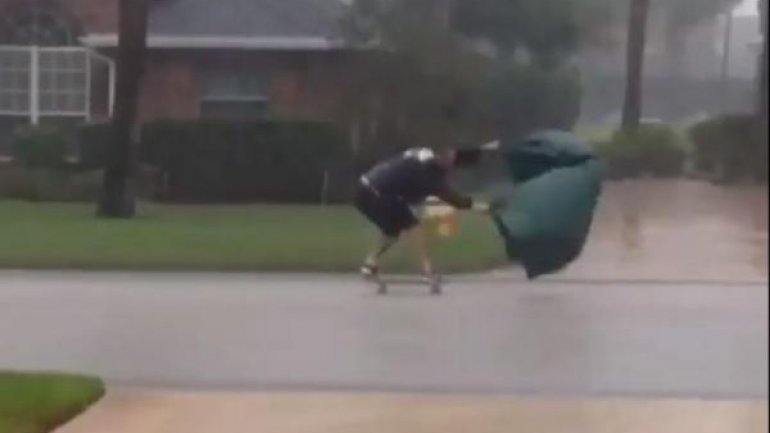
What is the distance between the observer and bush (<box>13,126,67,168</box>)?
970 centimetres

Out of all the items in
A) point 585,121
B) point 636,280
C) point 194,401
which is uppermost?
point 585,121

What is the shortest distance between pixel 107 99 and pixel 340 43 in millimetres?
847

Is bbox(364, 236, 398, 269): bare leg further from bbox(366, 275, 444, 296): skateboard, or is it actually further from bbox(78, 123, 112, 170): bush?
bbox(78, 123, 112, 170): bush

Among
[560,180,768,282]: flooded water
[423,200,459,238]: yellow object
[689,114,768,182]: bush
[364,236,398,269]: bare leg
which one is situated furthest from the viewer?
[364,236,398,269]: bare leg

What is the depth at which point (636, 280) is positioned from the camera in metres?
9.82

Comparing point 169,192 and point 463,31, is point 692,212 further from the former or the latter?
point 169,192

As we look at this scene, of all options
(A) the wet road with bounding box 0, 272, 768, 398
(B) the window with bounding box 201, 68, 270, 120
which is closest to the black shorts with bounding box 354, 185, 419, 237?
(A) the wet road with bounding box 0, 272, 768, 398

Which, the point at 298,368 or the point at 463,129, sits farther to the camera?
the point at 298,368

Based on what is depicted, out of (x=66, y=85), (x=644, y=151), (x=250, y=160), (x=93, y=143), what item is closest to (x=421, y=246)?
(x=250, y=160)

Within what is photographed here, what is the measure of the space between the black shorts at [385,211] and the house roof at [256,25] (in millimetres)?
537

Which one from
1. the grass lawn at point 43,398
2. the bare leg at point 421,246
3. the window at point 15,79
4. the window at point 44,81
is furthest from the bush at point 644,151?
the grass lawn at point 43,398

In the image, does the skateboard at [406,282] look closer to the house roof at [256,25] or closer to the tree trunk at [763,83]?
the house roof at [256,25]

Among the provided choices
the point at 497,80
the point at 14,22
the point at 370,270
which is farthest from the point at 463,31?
the point at 14,22

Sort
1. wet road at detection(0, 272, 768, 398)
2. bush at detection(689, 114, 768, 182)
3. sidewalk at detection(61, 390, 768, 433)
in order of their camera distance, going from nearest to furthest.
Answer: bush at detection(689, 114, 768, 182), wet road at detection(0, 272, 768, 398), sidewalk at detection(61, 390, 768, 433)
